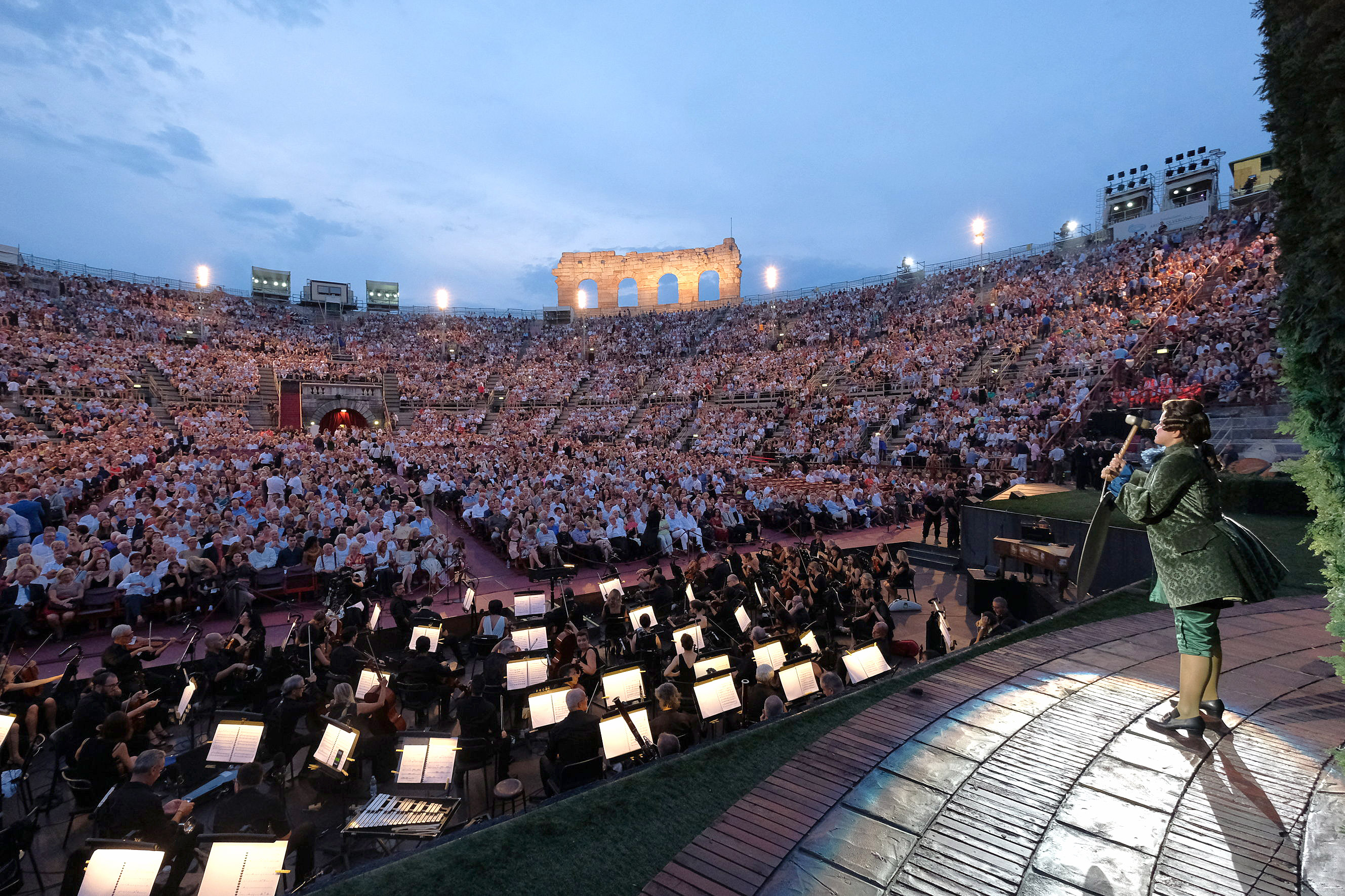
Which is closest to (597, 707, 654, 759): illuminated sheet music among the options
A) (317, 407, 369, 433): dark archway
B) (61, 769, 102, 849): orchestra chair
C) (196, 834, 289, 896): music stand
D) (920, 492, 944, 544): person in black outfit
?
(196, 834, 289, 896): music stand

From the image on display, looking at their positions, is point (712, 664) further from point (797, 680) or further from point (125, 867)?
point (125, 867)

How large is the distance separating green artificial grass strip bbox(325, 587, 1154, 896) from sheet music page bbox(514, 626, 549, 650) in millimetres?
3399

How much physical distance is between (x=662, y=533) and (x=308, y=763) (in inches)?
366

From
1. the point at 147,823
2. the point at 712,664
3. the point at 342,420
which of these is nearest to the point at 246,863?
the point at 147,823

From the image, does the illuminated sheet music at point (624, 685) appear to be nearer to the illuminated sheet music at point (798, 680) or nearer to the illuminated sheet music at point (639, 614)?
the illuminated sheet music at point (798, 680)

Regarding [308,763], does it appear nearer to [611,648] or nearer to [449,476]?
[611,648]

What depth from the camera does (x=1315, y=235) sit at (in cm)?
254

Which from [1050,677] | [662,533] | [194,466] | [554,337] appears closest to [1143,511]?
[1050,677]

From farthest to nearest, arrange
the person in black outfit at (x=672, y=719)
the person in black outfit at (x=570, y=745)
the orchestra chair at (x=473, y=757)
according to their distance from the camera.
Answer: the orchestra chair at (x=473, y=757)
the person in black outfit at (x=672, y=719)
the person in black outfit at (x=570, y=745)

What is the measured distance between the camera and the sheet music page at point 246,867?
3373 mm

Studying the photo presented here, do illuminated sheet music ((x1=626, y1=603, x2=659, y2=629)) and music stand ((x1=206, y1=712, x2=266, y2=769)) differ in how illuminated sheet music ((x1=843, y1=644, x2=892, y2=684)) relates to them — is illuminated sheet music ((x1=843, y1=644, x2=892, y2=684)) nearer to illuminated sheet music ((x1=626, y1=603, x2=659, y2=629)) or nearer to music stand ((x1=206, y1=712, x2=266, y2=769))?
illuminated sheet music ((x1=626, y1=603, x2=659, y2=629))

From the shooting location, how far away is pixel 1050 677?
15.9 ft

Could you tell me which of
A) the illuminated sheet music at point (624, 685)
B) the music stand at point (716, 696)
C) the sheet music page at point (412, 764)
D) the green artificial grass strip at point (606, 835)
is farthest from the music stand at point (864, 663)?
the sheet music page at point (412, 764)

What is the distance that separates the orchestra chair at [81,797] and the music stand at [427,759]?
8.55 ft
